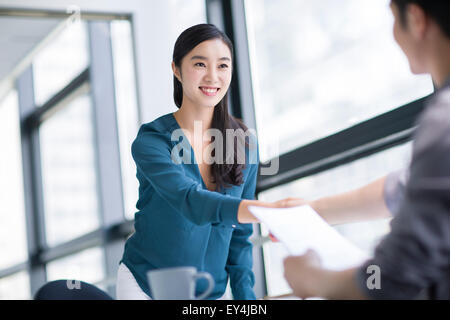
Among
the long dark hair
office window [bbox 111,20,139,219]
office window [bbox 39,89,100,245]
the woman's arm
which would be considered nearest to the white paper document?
the woman's arm

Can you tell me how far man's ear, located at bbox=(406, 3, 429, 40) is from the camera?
600mm

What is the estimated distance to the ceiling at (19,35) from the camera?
104 inches

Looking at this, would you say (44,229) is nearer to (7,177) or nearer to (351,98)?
(7,177)

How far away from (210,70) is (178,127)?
13 cm

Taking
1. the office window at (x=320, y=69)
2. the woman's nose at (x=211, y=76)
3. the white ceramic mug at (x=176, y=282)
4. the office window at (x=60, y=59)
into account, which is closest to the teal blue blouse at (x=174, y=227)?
the woman's nose at (x=211, y=76)

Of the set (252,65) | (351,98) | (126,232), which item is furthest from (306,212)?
(126,232)

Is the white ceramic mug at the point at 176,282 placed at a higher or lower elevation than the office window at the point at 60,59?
lower

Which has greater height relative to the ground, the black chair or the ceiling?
the ceiling

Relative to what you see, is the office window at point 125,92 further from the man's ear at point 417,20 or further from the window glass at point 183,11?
the man's ear at point 417,20

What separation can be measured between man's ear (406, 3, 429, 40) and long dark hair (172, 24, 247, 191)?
557 millimetres

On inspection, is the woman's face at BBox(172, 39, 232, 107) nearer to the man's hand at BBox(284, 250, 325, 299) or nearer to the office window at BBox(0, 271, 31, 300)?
the man's hand at BBox(284, 250, 325, 299)

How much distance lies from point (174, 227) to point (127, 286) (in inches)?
5.9

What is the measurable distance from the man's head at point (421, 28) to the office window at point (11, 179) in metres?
3.53
